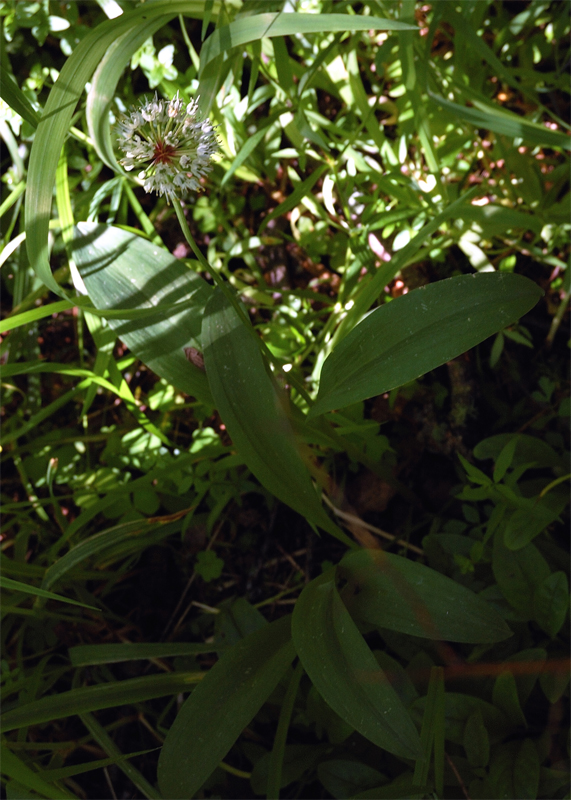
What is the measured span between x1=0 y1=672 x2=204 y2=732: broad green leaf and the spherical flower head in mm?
673

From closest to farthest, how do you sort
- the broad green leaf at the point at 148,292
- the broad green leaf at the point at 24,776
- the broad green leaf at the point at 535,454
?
the broad green leaf at the point at 24,776 → the broad green leaf at the point at 148,292 → the broad green leaf at the point at 535,454

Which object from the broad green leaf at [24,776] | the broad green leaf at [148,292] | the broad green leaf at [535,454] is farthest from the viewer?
the broad green leaf at [535,454]

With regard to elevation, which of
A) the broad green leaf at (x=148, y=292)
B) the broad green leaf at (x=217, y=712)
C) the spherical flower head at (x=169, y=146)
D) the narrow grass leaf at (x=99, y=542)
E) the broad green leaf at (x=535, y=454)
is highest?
the spherical flower head at (x=169, y=146)

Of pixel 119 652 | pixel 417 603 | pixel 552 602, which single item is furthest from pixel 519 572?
pixel 119 652

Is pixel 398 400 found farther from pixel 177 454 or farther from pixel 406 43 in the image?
pixel 406 43

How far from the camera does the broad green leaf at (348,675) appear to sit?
26.0 inches

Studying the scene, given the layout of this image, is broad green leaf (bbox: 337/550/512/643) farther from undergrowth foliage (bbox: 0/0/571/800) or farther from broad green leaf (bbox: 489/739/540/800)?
broad green leaf (bbox: 489/739/540/800)

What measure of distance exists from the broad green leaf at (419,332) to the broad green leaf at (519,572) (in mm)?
364

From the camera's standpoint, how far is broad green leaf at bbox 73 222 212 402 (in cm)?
81

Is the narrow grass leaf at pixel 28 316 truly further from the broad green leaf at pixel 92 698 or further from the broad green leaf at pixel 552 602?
the broad green leaf at pixel 552 602

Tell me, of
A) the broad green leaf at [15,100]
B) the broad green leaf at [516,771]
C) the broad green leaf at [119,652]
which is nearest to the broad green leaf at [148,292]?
the broad green leaf at [15,100]

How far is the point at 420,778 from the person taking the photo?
0.71m

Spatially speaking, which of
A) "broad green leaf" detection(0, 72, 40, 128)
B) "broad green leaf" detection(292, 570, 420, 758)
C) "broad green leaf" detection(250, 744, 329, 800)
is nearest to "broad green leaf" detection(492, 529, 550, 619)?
"broad green leaf" detection(292, 570, 420, 758)

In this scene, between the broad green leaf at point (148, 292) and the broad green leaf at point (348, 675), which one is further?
the broad green leaf at point (148, 292)
